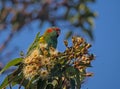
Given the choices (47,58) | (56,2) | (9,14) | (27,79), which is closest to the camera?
(47,58)

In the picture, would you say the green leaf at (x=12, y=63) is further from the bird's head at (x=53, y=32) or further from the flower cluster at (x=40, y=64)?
the bird's head at (x=53, y=32)

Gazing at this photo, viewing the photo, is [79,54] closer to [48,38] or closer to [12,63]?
[12,63]

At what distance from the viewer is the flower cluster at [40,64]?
5.66 ft

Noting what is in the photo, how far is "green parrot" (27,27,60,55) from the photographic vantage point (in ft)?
6.39

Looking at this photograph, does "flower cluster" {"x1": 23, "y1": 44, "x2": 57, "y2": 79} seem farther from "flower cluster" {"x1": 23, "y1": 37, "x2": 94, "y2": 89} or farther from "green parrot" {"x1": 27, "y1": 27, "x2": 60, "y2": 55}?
"green parrot" {"x1": 27, "y1": 27, "x2": 60, "y2": 55}

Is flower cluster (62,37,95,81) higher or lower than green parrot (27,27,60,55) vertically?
lower

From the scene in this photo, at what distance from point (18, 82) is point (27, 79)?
0.08 meters

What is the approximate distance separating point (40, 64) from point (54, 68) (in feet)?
0.25

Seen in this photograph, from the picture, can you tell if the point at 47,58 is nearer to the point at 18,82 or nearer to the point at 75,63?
the point at 75,63

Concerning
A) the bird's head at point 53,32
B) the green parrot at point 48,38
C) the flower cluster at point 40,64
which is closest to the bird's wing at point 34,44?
the green parrot at point 48,38

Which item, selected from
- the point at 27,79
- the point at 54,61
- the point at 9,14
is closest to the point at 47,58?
the point at 54,61

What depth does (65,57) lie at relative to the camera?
5.81ft

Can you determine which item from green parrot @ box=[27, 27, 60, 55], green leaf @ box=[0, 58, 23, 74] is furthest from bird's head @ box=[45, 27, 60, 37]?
green leaf @ box=[0, 58, 23, 74]

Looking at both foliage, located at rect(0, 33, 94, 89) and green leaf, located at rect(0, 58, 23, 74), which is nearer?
foliage, located at rect(0, 33, 94, 89)
